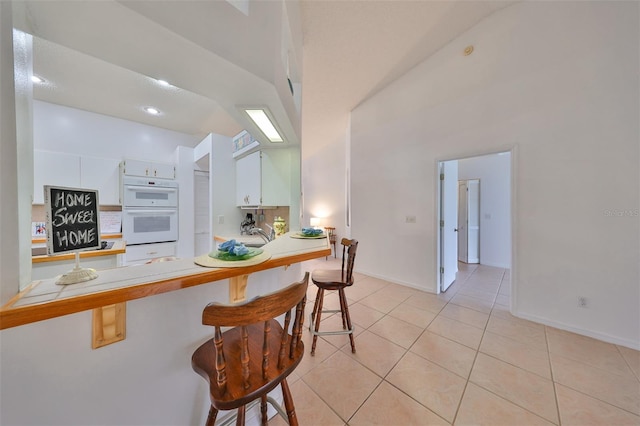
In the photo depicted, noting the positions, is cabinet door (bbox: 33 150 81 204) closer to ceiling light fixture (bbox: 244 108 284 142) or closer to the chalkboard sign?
ceiling light fixture (bbox: 244 108 284 142)

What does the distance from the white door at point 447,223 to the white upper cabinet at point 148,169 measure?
14.4ft

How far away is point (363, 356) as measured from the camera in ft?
5.67

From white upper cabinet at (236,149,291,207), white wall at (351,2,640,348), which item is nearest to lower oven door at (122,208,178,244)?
white upper cabinet at (236,149,291,207)

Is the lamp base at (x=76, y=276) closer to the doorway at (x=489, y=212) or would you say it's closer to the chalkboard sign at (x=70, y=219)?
the chalkboard sign at (x=70, y=219)

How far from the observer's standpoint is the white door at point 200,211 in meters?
3.74

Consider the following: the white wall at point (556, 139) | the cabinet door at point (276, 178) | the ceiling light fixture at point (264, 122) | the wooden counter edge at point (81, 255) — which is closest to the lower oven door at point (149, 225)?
the wooden counter edge at point (81, 255)

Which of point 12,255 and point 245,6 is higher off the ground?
point 245,6

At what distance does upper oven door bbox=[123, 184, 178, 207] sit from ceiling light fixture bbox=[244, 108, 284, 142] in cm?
221

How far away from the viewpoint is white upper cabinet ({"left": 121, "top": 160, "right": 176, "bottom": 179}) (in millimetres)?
2934

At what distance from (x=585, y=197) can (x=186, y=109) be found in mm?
4901

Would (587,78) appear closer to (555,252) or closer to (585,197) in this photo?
(585,197)

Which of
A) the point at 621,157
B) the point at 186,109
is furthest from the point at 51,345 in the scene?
the point at 621,157

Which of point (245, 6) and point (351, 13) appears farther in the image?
point (351, 13)

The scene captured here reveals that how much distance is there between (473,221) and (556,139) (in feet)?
8.93
